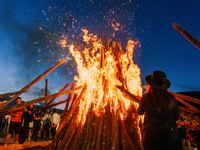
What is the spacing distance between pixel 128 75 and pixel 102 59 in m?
1.05

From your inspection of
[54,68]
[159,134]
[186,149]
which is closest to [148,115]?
[159,134]

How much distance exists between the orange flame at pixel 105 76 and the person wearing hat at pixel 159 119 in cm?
254

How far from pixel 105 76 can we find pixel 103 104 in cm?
103

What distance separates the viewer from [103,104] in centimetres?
673

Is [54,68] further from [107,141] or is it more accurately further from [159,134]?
[159,134]

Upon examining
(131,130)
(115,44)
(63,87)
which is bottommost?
(131,130)

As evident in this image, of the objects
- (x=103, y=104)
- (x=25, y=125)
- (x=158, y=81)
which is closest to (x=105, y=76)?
(x=103, y=104)

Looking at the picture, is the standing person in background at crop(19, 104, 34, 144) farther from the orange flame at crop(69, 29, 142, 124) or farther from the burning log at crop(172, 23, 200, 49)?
the burning log at crop(172, 23, 200, 49)

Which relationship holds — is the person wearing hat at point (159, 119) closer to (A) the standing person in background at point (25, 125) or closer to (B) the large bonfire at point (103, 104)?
(B) the large bonfire at point (103, 104)

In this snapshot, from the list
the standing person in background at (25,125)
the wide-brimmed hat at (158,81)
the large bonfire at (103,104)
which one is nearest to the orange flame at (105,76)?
the large bonfire at (103,104)

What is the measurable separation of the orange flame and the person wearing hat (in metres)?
2.54

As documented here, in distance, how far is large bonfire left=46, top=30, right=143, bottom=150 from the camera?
6172 millimetres

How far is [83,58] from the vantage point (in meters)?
8.23

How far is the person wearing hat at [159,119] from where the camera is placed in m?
3.93
